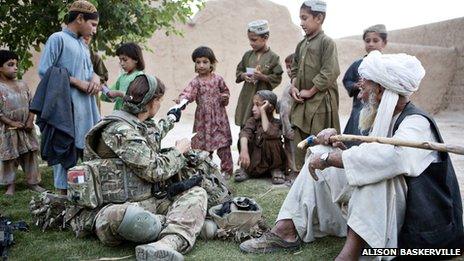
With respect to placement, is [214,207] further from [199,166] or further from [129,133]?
[129,133]

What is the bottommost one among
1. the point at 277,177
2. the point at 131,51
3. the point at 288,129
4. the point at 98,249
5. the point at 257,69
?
the point at 277,177

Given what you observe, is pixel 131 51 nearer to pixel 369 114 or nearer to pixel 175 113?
pixel 175 113

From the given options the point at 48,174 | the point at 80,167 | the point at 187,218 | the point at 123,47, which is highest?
the point at 123,47

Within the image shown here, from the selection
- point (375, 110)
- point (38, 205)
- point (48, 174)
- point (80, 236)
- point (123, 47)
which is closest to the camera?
point (375, 110)

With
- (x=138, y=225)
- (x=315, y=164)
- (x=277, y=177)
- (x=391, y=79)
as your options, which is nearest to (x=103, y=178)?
(x=138, y=225)

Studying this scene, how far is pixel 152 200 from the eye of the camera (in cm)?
327

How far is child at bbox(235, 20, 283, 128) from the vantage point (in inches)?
209

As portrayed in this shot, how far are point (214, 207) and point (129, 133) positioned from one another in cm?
89

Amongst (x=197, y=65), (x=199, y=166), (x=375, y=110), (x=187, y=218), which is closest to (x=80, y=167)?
(x=187, y=218)

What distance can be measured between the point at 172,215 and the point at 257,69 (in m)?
2.67

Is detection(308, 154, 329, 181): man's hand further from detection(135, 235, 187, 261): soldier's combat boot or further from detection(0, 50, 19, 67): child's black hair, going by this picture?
detection(0, 50, 19, 67): child's black hair

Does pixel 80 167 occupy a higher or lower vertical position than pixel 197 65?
lower

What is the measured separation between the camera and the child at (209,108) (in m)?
5.35

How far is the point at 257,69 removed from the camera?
532 centimetres
